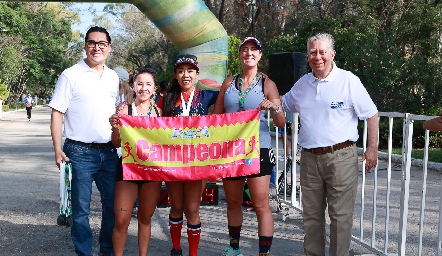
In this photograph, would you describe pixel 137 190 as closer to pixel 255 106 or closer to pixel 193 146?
pixel 193 146

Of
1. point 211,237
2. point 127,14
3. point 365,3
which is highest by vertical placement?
point 127,14

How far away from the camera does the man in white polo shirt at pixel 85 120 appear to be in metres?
4.72

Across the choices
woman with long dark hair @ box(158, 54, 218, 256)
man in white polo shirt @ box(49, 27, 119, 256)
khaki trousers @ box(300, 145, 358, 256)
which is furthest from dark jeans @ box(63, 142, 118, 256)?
khaki trousers @ box(300, 145, 358, 256)

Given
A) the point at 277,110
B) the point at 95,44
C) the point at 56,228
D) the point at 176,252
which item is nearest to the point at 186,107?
the point at 277,110

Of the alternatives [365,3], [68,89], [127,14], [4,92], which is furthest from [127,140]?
[127,14]

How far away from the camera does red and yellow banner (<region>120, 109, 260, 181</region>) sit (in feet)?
15.7

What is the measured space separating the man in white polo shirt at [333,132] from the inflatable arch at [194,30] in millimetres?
3691

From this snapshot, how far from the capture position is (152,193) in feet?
15.6

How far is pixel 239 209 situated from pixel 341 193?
42.3 inches

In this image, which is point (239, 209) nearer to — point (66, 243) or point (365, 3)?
point (66, 243)

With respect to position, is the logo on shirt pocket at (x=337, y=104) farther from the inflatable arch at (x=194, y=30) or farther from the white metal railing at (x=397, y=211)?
the inflatable arch at (x=194, y=30)

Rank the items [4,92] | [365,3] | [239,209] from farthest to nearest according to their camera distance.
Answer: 1. [4,92]
2. [365,3]
3. [239,209]

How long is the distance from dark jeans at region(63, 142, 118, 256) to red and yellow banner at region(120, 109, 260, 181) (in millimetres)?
242

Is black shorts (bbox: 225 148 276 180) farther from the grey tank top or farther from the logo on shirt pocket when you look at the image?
the logo on shirt pocket
